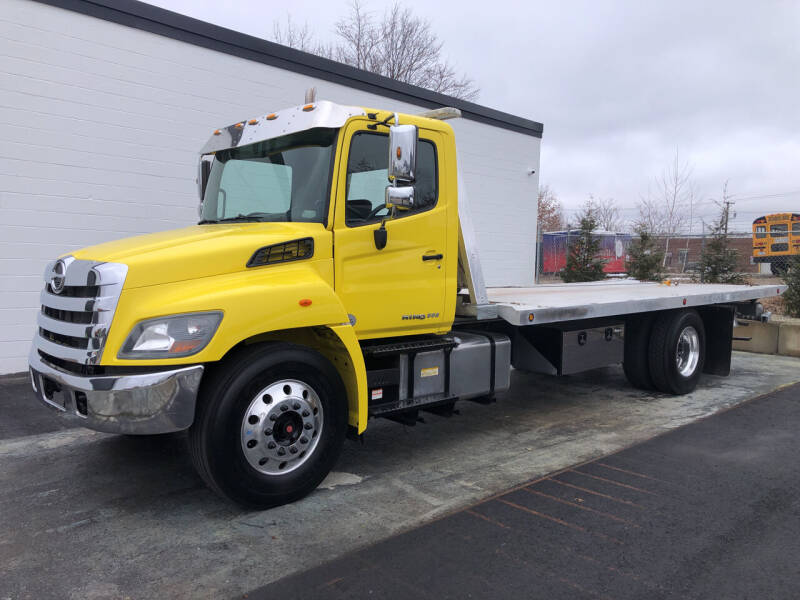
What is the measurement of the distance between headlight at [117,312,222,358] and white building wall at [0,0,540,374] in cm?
570

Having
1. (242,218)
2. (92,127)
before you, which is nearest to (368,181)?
→ (242,218)

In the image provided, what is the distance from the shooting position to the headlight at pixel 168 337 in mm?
3549

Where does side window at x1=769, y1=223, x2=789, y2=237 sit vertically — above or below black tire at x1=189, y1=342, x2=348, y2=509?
above

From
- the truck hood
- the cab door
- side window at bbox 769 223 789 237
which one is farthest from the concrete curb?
side window at bbox 769 223 789 237

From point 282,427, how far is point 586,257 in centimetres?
1270

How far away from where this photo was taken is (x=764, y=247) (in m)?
25.6

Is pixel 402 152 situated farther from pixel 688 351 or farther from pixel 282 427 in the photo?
pixel 688 351

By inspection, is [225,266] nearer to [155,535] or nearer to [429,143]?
[155,535]

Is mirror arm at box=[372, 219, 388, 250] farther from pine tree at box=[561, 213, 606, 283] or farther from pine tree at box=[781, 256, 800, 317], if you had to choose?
pine tree at box=[561, 213, 606, 283]

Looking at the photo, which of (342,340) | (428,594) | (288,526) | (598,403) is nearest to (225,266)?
(342,340)

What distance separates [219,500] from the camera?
168 inches

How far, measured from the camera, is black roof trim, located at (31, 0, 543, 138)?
8500mm

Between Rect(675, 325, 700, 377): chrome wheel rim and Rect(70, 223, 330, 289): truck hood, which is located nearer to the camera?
Rect(70, 223, 330, 289): truck hood

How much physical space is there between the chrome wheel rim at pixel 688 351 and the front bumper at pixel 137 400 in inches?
248
